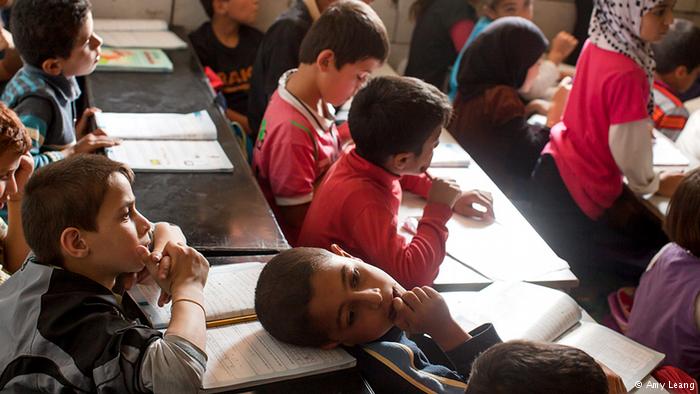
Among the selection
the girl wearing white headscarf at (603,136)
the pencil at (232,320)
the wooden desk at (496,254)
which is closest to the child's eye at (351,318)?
the pencil at (232,320)

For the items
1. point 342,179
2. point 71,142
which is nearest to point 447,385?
point 342,179

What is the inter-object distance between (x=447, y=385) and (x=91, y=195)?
75 centimetres

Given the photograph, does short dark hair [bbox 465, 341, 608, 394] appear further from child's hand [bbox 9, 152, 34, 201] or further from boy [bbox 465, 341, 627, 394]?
child's hand [bbox 9, 152, 34, 201]

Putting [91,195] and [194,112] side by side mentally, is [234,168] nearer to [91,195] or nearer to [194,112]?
[194,112]

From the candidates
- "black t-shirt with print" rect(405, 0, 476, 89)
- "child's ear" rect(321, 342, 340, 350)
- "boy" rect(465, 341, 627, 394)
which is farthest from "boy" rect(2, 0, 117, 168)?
"black t-shirt with print" rect(405, 0, 476, 89)

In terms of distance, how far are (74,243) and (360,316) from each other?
1.78 feet

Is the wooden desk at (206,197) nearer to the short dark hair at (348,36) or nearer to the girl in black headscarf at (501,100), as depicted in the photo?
the short dark hair at (348,36)

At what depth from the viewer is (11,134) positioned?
1.64m

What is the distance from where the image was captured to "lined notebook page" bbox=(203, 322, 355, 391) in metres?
1.31

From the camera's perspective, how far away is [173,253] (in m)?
1.44

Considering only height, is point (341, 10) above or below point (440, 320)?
above

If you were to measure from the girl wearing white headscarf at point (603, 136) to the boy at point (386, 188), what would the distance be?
39.8 inches

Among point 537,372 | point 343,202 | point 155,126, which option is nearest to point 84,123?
point 155,126

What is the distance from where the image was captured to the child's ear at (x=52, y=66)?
2.25 meters
